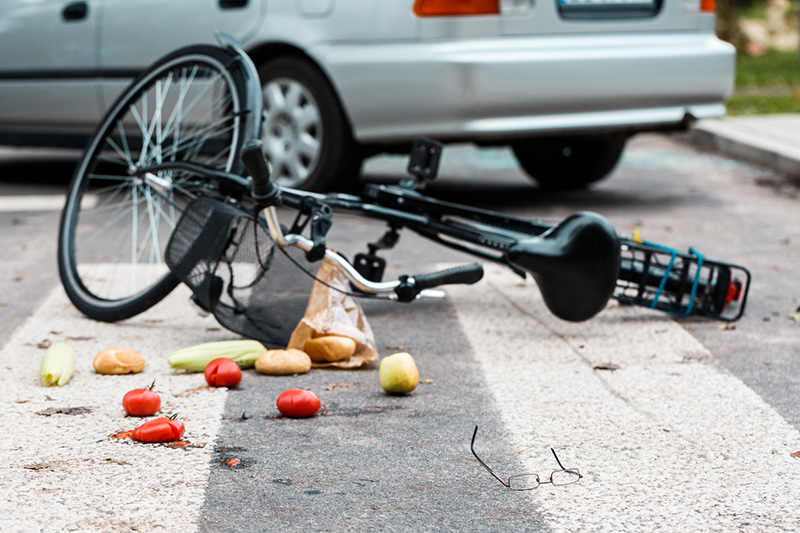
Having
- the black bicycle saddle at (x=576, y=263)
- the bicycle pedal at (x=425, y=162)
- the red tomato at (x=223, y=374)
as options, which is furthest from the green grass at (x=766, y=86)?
the red tomato at (x=223, y=374)

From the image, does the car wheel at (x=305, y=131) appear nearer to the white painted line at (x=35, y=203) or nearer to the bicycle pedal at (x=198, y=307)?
the white painted line at (x=35, y=203)

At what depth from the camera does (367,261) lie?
12.7ft

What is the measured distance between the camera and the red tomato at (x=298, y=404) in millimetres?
2795

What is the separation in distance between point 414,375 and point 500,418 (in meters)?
0.31

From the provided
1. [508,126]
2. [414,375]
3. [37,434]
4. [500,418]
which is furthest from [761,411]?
[508,126]

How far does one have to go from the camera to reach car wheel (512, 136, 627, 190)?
7094 millimetres

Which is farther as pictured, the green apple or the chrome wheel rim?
the chrome wheel rim

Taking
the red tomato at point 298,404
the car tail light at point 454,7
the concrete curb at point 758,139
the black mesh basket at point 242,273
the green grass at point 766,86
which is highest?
the car tail light at point 454,7

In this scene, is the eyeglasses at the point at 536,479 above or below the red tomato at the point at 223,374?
above

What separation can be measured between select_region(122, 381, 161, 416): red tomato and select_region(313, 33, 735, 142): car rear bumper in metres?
3.15

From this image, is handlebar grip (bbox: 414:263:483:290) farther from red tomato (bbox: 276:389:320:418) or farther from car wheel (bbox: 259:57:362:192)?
car wheel (bbox: 259:57:362:192)

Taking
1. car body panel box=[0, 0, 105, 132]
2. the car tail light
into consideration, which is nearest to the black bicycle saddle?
the car tail light

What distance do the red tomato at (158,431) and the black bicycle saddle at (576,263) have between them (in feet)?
4.26

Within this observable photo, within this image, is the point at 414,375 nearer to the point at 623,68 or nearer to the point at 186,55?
the point at 186,55
